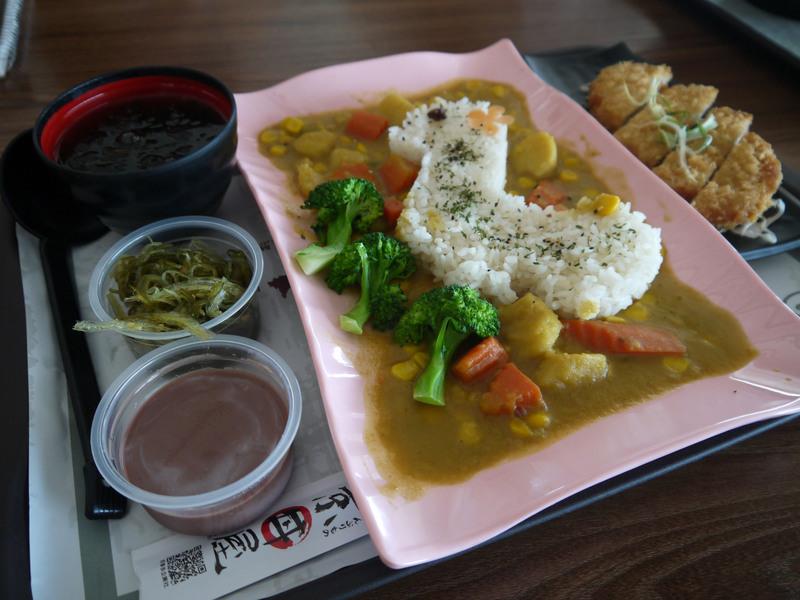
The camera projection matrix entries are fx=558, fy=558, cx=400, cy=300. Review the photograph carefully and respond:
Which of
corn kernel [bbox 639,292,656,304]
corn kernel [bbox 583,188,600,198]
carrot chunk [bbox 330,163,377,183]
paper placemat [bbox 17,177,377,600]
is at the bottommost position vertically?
paper placemat [bbox 17,177,377,600]

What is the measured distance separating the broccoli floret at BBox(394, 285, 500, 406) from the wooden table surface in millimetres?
492

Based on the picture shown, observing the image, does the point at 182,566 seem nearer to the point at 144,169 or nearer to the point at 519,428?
the point at 519,428

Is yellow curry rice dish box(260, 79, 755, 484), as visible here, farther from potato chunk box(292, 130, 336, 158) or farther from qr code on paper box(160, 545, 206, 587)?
qr code on paper box(160, 545, 206, 587)

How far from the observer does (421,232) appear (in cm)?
214

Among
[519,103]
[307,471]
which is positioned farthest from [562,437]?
[519,103]

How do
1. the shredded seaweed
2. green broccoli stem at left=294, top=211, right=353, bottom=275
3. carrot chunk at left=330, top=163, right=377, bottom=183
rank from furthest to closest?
carrot chunk at left=330, top=163, right=377, bottom=183, green broccoli stem at left=294, top=211, right=353, bottom=275, the shredded seaweed

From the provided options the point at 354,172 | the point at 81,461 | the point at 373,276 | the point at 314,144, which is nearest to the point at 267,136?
the point at 314,144

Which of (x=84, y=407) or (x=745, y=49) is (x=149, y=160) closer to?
(x=84, y=407)

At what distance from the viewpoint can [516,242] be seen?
215 cm

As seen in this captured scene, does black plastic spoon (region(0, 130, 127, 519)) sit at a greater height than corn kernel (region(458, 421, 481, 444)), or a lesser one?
lesser

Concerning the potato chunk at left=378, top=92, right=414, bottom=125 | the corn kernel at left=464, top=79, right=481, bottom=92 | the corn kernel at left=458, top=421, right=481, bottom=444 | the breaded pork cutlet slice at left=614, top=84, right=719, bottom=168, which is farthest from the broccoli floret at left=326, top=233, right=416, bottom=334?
the breaded pork cutlet slice at left=614, top=84, right=719, bottom=168

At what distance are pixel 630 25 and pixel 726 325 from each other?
295 cm

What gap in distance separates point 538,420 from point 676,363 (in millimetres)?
540

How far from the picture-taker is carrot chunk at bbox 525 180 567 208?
2410 mm
